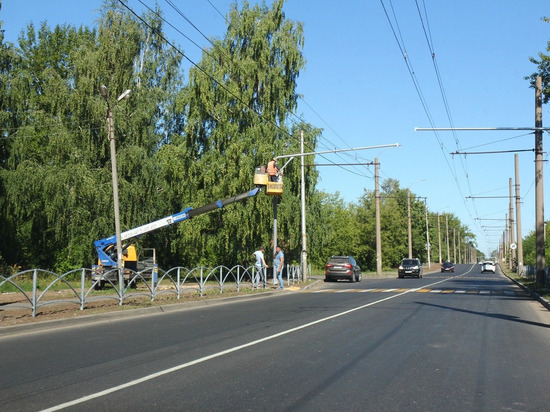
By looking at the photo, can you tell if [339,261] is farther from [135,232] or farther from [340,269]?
[135,232]

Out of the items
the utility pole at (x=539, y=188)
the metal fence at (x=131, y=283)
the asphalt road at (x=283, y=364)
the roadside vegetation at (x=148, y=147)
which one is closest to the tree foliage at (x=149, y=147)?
the roadside vegetation at (x=148, y=147)

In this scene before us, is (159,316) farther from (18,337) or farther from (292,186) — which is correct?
(292,186)

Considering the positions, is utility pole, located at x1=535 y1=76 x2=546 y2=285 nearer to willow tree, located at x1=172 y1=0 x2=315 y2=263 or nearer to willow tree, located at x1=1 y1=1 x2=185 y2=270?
willow tree, located at x1=172 y1=0 x2=315 y2=263

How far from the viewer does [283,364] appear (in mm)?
8766

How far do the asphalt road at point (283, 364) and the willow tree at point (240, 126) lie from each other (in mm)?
20999


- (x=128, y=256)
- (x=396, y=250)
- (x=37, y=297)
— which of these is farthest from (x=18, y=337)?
(x=396, y=250)

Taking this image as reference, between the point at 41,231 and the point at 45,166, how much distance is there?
5.44 m

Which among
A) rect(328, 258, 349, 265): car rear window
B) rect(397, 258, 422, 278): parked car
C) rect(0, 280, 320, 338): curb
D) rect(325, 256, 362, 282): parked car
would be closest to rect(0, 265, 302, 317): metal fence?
rect(0, 280, 320, 338): curb

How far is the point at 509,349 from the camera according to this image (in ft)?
34.3

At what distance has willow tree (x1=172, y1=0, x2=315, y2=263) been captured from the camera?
1433 inches

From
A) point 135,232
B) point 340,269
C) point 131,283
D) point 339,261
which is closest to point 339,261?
point 339,261

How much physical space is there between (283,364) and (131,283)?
13.7 metres

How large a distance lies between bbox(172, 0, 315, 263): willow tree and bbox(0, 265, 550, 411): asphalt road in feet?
68.9

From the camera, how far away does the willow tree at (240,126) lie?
36406 mm
